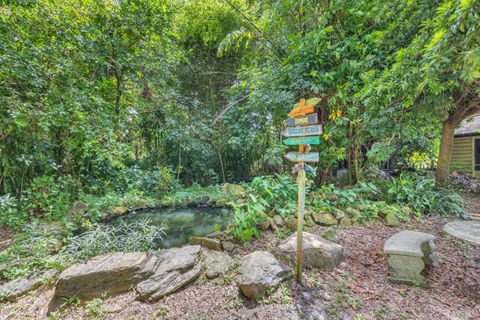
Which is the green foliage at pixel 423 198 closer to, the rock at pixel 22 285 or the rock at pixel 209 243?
the rock at pixel 209 243

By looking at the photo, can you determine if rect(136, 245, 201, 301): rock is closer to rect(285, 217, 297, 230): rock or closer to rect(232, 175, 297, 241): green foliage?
rect(232, 175, 297, 241): green foliage

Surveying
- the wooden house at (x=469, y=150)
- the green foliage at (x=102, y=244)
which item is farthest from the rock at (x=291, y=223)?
the wooden house at (x=469, y=150)

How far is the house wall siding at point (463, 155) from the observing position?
28.0 ft

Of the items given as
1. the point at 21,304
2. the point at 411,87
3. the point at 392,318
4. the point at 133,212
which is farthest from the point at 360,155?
the point at 21,304

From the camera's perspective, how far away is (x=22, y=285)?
6.73 feet

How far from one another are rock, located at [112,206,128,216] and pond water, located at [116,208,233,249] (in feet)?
0.49

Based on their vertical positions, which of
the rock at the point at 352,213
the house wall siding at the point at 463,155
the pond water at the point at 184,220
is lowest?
the pond water at the point at 184,220

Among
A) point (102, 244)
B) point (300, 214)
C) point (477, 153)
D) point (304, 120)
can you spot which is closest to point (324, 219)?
point (300, 214)

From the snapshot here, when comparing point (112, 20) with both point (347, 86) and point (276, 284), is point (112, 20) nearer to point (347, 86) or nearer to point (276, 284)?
point (347, 86)

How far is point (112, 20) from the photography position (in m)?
3.90

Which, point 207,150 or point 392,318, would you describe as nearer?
point 392,318

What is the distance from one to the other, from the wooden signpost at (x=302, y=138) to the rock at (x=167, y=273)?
1126 millimetres

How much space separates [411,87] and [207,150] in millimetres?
5542

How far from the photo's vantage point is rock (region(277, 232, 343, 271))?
2.25 meters
